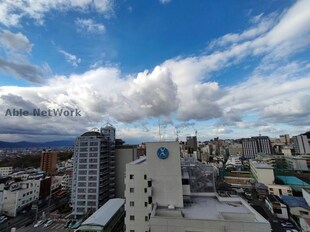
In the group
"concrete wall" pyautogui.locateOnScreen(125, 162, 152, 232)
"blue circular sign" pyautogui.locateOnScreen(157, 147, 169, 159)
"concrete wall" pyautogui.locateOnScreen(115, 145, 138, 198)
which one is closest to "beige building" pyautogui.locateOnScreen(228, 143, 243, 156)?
"concrete wall" pyautogui.locateOnScreen(115, 145, 138, 198)

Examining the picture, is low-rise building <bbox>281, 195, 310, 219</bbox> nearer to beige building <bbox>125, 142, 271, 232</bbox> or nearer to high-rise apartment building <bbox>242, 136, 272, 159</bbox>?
beige building <bbox>125, 142, 271, 232</bbox>

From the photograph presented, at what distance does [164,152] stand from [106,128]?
34.5 meters

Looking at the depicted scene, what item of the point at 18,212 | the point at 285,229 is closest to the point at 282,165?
the point at 285,229

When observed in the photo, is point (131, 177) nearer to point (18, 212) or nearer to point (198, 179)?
point (198, 179)

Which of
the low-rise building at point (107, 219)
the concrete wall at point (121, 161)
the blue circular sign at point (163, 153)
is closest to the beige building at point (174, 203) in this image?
the blue circular sign at point (163, 153)

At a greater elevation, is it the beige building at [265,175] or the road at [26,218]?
the beige building at [265,175]

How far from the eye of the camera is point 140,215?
20359 millimetres

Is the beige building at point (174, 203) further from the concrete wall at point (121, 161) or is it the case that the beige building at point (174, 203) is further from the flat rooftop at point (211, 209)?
the concrete wall at point (121, 161)

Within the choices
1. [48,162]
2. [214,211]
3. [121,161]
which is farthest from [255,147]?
[48,162]

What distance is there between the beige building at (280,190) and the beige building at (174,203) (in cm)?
3638

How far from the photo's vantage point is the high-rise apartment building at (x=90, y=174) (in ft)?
126

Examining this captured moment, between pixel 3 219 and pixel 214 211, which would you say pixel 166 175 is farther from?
pixel 3 219

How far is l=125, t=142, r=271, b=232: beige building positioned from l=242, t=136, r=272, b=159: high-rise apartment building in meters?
117

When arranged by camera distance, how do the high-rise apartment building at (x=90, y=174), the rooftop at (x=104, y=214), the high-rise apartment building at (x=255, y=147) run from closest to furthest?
the rooftop at (x=104, y=214)
the high-rise apartment building at (x=90, y=174)
the high-rise apartment building at (x=255, y=147)
